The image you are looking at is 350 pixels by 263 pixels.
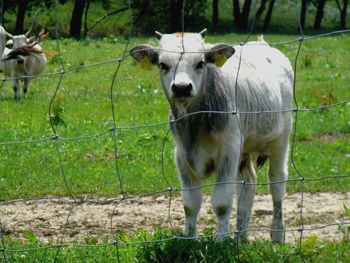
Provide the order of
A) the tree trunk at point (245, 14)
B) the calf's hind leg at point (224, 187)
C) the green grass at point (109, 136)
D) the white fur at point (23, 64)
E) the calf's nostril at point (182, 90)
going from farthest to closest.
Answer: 1. the tree trunk at point (245, 14)
2. the white fur at point (23, 64)
3. the green grass at point (109, 136)
4. the calf's hind leg at point (224, 187)
5. the calf's nostril at point (182, 90)

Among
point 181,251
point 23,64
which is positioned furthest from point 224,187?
point 23,64

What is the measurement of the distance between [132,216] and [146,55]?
2.18 metres

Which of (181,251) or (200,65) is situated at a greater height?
(200,65)

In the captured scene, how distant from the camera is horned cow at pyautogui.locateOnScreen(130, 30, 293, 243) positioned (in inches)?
244

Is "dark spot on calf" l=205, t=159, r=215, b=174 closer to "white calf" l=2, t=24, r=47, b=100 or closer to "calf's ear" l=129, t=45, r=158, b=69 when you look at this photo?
"calf's ear" l=129, t=45, r=158, b=69

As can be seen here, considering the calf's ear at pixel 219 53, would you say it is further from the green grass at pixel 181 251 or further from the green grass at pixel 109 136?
the green grass at pixel 181 251

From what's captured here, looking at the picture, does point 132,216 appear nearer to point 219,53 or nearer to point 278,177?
point 278,177

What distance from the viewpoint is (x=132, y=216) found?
319 inches

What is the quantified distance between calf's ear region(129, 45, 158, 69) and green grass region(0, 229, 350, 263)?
1260mm

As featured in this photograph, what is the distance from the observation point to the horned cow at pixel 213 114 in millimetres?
6195

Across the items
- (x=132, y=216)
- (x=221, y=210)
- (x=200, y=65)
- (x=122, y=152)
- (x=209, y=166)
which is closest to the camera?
(x=200, y=65)

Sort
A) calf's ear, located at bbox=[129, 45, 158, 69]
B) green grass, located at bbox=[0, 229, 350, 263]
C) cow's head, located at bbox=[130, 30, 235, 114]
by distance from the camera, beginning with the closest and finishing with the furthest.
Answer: green grass, located at bbox=[0, 229, 350, 263] → cow's head, located at bbox=[130, 30, 235, 114] → calf's ear, located at bbox=[129, 45, 158, 69]

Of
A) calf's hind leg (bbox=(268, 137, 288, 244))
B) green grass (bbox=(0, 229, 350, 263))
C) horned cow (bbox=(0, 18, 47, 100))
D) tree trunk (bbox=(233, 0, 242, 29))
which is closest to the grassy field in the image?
green grass (bbox=(0, 229, 350, 263))

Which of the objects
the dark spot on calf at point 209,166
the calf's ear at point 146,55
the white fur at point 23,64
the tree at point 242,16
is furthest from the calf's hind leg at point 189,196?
the tree at point 242,16
